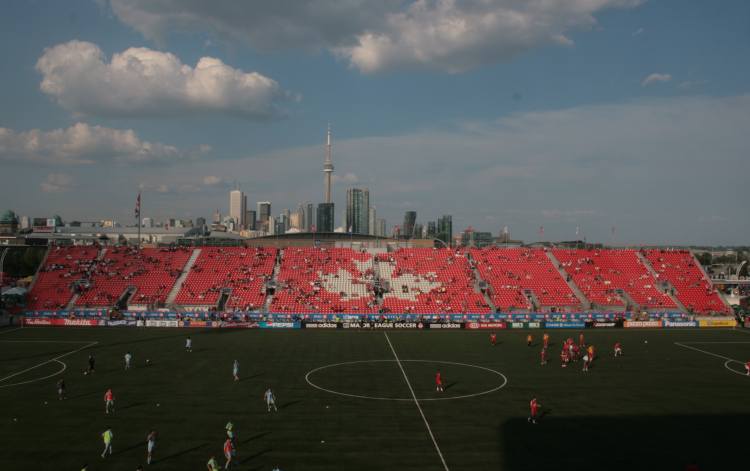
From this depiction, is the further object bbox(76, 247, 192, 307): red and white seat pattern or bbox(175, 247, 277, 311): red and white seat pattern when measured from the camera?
bbox(175, 247, 277, 311): red and white seat pattern

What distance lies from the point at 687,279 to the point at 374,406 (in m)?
71.1

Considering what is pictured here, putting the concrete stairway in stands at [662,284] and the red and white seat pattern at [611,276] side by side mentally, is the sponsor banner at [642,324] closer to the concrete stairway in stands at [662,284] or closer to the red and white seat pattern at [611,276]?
the red and white seat pattern at [611,276]

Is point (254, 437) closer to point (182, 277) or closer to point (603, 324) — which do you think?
point (603, 324)

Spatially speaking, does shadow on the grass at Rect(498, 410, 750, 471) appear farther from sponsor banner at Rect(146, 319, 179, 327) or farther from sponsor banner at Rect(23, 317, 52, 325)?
sponsor banner at Rect(23, 317, 52, 325)

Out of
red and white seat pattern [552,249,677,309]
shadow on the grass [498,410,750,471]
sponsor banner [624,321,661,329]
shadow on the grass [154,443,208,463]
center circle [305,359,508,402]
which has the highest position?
red and white seat pattern [552,249,677,309]

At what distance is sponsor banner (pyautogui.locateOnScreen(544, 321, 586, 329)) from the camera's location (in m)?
66.3

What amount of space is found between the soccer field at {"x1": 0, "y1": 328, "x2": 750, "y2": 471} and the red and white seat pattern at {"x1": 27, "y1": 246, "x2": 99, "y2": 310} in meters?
21.1

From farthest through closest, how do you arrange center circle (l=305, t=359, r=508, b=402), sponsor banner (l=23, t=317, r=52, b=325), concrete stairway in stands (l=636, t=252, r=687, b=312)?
concrete stairway in stands (l=636, t=252, r=687, b=312) < sponsor banner (l=23, t=317, r=52, b=325) < center circle (l=305, t=359, r=508, b=402)

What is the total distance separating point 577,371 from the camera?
133 ft

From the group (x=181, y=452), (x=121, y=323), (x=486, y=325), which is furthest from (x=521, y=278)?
(x=181, y=452)

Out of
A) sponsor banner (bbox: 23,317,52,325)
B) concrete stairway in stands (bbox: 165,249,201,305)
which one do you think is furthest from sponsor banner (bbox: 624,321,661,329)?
sponsor banner (bbox: 23,317,52,325)

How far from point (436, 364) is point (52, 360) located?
3095 centimetres

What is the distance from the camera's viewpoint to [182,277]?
8031 cm

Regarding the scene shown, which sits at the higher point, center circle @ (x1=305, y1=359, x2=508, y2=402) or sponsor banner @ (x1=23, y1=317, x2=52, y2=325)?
center circle @ (x1=305, y1=359, x2=508, y2=402)
